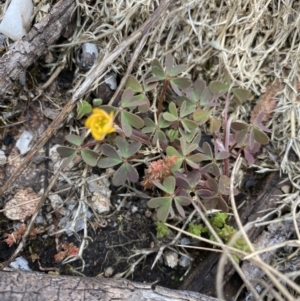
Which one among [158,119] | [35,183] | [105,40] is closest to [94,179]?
[35,183]

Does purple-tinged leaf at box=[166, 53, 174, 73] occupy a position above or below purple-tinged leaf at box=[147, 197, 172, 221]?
above

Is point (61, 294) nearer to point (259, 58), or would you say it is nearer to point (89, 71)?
point (89, 71)

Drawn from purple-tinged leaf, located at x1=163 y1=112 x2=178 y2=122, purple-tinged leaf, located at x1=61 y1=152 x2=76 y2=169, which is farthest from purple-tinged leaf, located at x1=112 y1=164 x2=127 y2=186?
purple-tinged leaf, located at x1=163 y1=112 x2=178 y2=122

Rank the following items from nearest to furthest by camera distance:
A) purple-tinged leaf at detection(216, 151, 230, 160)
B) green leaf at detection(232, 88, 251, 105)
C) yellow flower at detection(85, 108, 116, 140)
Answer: yellow flower at detection(85, 108, 116, 140) → purple-tinged leaf at detection(216, 151, 230, 160) → green leaf at detection(232, 88, 251, 105)

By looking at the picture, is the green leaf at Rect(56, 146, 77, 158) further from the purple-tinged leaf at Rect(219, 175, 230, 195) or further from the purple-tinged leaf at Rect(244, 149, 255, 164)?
the purple-tinged leaf at Rect(244, 149, 255, 164)

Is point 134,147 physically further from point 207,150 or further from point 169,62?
point 169,62

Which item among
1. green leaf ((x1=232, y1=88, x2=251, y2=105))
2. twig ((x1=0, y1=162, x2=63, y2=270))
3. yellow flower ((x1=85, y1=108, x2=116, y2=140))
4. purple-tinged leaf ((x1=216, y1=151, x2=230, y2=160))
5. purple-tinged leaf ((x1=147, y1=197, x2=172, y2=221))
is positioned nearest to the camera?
yellow flower ((x1=85, y1=108, x2=116, y2=140))
